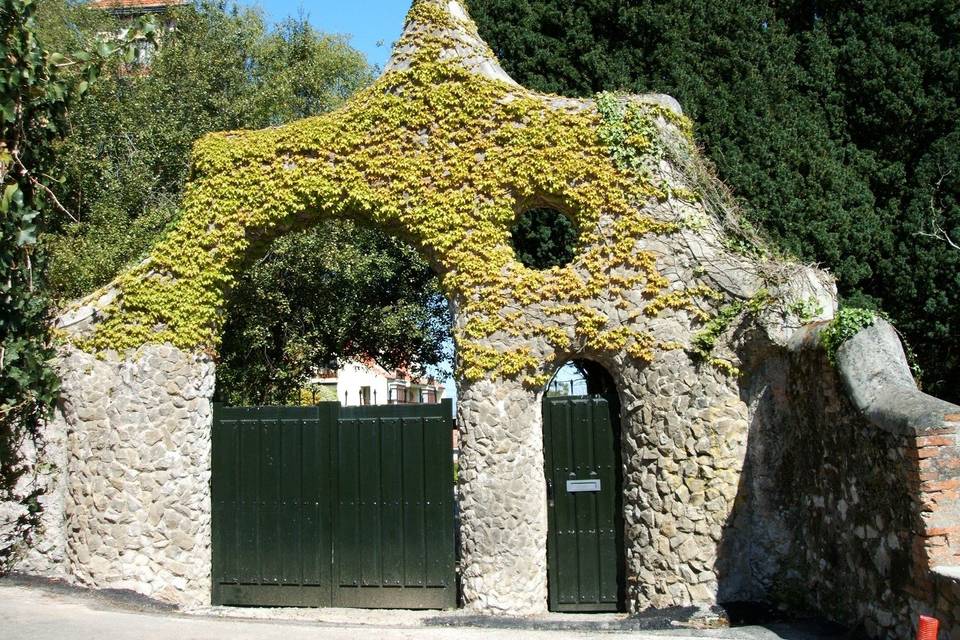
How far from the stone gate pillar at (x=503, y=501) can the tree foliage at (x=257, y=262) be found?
6564 millimetres

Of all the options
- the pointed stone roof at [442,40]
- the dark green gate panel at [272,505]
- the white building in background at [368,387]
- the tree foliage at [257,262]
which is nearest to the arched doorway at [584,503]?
the dark green gate panel at [272,505]

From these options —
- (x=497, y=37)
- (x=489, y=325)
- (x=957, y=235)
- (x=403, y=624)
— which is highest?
(x=497, y=37)

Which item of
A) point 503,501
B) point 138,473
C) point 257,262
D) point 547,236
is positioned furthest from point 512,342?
point 257,262

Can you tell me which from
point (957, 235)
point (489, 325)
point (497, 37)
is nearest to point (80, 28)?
point (497, 37)

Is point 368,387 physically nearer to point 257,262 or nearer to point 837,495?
point 257,262

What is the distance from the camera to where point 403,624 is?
781 cm

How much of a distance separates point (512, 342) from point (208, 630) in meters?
3.61

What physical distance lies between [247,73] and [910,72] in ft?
42.2

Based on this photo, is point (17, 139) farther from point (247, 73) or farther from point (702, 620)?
point (247, 73)

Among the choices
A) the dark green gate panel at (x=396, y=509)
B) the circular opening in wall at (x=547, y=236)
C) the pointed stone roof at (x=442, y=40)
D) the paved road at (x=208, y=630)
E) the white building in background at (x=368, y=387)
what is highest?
the pointed stone roof at (x=442, y=40)

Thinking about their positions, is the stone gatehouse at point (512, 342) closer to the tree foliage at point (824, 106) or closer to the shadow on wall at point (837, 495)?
the shadow on wall at point (837, 495)

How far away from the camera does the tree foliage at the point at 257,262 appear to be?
1407 centimetres

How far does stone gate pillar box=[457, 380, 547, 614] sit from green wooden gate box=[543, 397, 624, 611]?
4.7 inches

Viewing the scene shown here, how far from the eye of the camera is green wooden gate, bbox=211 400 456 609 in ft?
27.7
